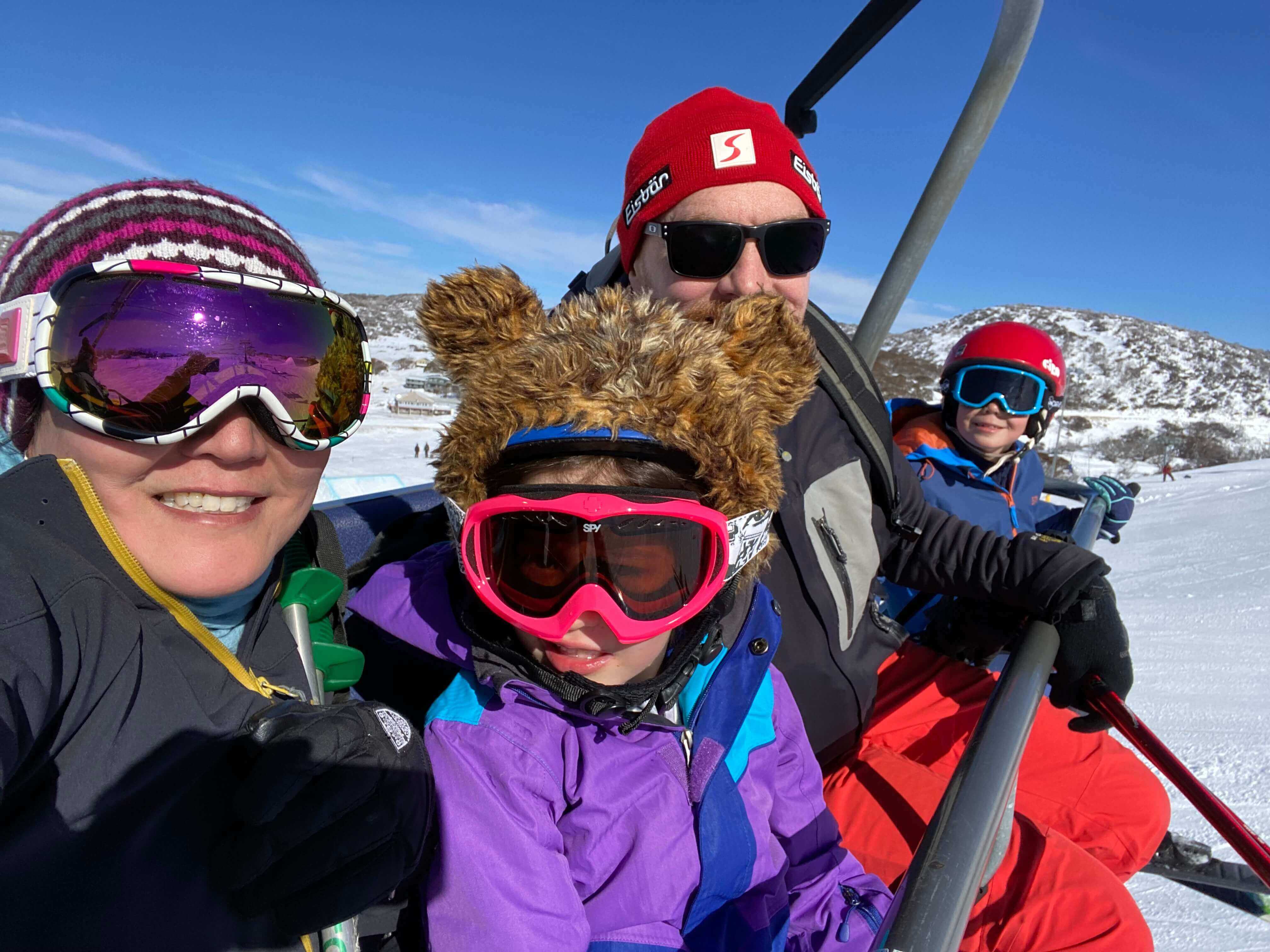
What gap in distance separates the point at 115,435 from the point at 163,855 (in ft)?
1.91

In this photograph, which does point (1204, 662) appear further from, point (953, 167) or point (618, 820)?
point (618, 820)

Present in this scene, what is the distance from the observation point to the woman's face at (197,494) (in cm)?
101

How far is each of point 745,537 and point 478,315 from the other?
676 mm

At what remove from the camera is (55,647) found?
2.65ft

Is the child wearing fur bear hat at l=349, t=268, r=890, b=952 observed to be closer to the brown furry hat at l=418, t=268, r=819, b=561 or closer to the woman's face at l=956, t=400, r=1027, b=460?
the brown furry hat at l=418, t=268, r=819, b=561

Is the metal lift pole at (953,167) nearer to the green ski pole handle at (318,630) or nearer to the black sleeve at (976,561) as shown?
the black sleeve at (976,561)

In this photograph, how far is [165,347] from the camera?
3.42 feet

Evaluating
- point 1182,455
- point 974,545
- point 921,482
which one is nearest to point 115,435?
point 974,545

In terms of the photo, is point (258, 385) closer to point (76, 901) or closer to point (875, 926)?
point (76, 901)

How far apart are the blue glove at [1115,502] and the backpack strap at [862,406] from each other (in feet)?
7.69

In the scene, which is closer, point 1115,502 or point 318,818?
point 318,818

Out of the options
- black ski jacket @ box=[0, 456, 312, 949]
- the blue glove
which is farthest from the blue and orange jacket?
black ski jacket @ box=[0, 456, 312, 949]

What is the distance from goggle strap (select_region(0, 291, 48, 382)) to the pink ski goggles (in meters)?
0.64

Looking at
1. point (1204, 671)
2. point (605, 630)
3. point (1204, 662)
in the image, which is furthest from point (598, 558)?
point (1204, 662)
